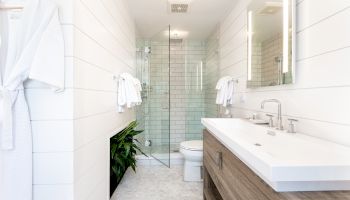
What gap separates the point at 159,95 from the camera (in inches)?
151

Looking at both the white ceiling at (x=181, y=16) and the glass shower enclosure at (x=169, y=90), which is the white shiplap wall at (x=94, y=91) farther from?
the glass shower enclosure at (x=169, y=90)

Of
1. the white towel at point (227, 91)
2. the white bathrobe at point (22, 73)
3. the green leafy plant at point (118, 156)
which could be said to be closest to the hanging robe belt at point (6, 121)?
the white bathrobe at point (22, 73)

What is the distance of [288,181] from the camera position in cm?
71

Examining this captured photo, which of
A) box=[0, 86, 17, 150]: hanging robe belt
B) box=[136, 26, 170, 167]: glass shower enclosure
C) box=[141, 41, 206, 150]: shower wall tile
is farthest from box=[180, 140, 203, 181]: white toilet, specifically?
box=[0, 86, 17, 150]: hanging robe belt

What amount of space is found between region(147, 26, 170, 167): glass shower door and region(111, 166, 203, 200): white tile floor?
54 cm

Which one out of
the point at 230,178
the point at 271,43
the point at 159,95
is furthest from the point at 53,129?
the point at 159,95

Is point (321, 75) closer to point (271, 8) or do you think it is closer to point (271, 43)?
point (271, 43)

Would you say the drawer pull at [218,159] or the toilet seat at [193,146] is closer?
the drawer pull at [218,159]

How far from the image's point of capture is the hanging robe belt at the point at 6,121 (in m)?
1.15

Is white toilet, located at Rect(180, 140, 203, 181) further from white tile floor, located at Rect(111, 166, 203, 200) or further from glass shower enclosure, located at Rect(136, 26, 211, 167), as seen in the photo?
glass shower enclosure, located at Rect(136, 26, 211, 167)

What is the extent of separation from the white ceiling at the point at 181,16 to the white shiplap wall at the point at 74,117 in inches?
49.6

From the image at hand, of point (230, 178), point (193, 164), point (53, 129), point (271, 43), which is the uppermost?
point (271, 43)

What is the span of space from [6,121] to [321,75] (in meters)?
1.70

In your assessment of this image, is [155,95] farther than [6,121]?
Yes
